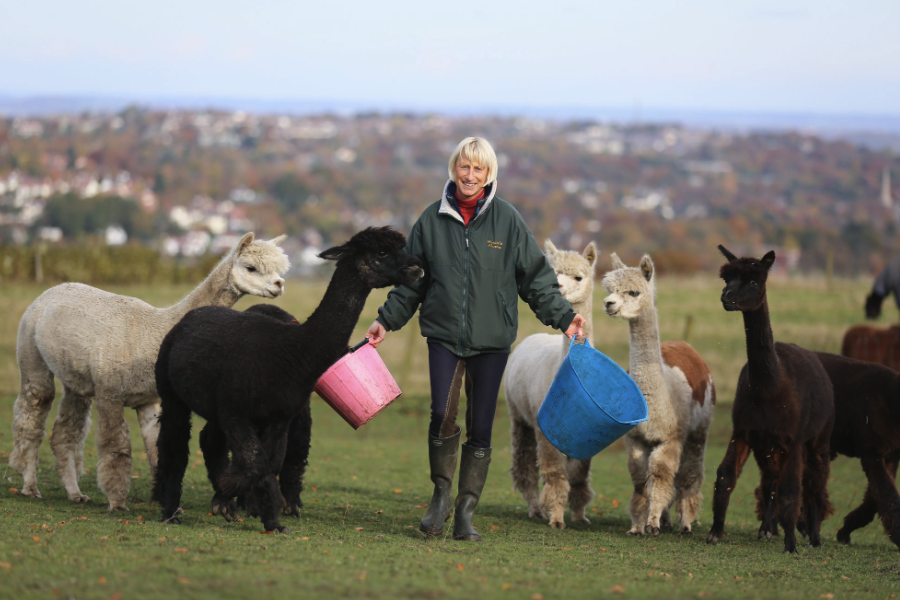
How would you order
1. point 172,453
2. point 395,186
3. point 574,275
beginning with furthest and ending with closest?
point 395,186, point 574,275, point 172,453

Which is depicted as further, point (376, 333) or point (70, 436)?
point (70, 436)

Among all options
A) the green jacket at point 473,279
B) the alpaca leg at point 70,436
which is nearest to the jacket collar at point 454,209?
the green jacket at point 473,279

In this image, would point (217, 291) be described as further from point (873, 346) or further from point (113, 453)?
point (873, 346)

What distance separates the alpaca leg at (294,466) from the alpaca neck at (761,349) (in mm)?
3224

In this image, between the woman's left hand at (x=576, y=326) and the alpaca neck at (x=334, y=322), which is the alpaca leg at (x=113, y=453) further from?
the woman's left hand at (x=576, y=326)

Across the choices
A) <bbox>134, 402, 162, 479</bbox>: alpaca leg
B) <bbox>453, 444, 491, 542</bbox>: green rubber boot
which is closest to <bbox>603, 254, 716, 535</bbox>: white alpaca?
<bbox>453, 444, 491, 542</bbox>: green rubber boot

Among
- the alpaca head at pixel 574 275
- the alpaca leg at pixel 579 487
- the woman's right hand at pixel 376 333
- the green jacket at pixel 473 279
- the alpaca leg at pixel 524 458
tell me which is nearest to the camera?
the green jacket at pixel 473 279

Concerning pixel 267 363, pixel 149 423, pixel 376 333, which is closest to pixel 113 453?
pixel 149 423

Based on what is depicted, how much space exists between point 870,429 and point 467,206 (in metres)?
3.88

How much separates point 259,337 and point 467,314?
4.15 ft

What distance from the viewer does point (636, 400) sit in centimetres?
635

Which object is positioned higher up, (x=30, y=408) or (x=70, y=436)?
A: (x=30, y=408)

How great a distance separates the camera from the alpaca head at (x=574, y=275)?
26.0ft

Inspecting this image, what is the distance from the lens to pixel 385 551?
543 centimetres
